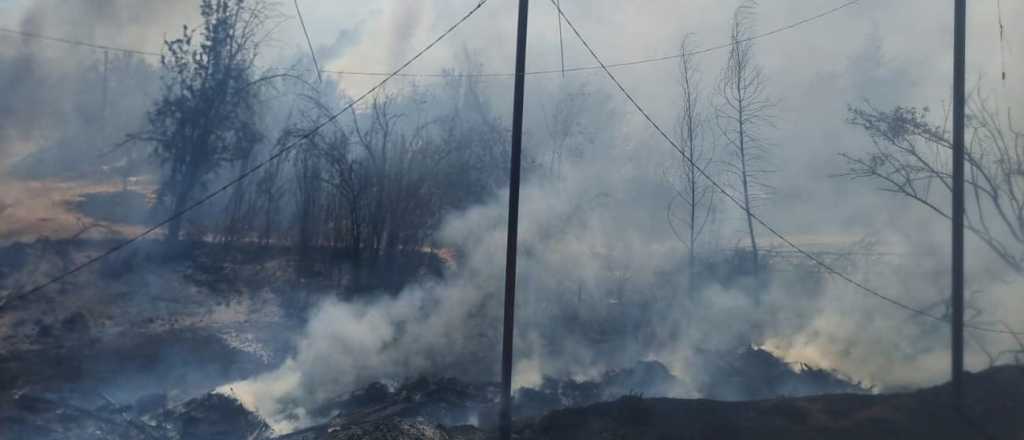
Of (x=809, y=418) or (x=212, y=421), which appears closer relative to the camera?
(x=809, y=418)

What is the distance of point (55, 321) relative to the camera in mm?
14617

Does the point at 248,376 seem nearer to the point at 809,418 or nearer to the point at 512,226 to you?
the point at 512,226

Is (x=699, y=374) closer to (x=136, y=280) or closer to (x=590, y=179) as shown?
→ (x=590, y=179)

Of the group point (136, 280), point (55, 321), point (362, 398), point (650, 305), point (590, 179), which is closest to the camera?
point (362, 398)

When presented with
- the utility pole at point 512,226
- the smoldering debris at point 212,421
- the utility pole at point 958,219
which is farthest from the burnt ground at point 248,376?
the utility pole at point 512,226

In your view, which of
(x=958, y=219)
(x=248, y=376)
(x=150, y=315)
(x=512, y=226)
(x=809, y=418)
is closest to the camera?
(x=512, y=226)

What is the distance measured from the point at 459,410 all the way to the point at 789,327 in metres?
9.00

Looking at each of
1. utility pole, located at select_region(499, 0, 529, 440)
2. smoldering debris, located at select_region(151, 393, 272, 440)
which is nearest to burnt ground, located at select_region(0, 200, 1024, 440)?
smoldering debris, located at select_region(151, 393, 272, 440)

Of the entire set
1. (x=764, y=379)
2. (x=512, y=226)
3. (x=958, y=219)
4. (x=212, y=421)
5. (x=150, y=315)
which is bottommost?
(x=212, y=421)

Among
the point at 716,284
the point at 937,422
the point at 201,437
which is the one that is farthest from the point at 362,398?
the point at 716,284

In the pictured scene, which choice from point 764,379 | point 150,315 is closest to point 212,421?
point 150,315

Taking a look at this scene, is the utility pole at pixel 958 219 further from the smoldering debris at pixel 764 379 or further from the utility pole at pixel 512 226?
the utility pole at pixel 512 226

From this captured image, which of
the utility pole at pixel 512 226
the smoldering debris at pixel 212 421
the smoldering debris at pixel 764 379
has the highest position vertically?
the utility pole at pixel 512 226

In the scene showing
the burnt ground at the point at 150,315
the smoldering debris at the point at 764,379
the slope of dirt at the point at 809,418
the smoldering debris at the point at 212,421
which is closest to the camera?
the slope of dirt at the point at 809,418
